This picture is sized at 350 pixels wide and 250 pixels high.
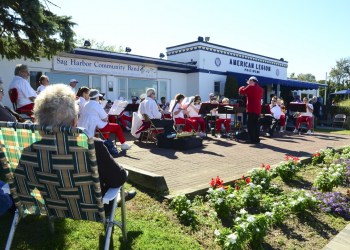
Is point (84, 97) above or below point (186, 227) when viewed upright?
above

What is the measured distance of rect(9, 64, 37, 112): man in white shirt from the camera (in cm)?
691

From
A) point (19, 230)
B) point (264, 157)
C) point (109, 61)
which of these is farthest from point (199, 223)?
point (109, 61)

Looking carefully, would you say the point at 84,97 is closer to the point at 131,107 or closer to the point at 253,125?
the point at 253,125

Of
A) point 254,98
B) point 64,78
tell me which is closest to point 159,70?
Answer: point 64,78

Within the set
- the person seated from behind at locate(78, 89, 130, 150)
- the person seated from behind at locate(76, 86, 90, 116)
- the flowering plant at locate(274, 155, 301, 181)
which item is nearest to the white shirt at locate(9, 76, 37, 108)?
the person seated from behind at locate(76, 86, 90, 116)

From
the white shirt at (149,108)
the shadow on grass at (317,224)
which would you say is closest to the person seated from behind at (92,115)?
the white shirt at (149,108)

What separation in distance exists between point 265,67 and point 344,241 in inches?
931

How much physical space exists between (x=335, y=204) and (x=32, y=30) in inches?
282

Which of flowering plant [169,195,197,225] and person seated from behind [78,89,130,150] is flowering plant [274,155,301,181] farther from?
person seated from behind [78,89,130,150]

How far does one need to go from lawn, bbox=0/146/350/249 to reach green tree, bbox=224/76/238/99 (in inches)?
632

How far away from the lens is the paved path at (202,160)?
5494 mm

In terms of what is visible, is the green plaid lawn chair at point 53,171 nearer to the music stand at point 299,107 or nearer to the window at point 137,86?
the music stand at point 299,107

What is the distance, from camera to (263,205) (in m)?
3.98

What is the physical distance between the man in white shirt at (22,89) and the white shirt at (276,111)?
32.9 feet
